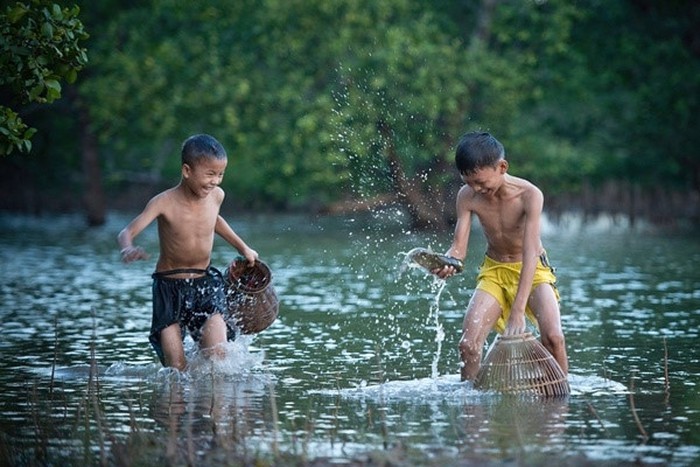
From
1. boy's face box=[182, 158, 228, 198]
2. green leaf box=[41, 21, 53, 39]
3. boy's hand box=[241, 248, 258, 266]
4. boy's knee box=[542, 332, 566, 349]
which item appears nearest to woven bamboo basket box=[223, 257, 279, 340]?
boy's hand box=[241, 248, 258, 266]

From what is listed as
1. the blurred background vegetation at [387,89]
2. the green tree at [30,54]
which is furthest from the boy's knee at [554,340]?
the blurred background vegetation at [387,89]

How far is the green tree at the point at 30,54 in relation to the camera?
29.4 feet

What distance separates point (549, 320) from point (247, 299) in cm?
237

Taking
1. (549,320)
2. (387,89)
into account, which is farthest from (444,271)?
(387,89)

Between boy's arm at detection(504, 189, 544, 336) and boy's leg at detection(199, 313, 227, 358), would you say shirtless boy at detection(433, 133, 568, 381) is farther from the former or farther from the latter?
boy's leg at detection(199, 313, 227, 358)

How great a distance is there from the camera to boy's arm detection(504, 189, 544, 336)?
9094mm

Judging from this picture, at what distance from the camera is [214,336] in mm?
10164

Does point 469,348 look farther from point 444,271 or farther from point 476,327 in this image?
point 444,271

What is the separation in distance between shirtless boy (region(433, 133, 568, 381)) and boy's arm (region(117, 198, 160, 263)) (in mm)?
1896

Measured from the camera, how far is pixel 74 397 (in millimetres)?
9398

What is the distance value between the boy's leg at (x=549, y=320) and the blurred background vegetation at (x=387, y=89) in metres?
24.3

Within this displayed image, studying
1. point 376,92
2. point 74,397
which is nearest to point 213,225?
point 74,397

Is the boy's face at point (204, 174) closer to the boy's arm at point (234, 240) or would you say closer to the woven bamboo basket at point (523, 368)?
the boy's arm at point (234, 240)

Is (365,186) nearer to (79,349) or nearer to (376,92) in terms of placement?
(376,92)
